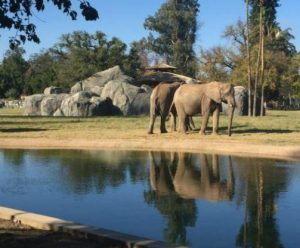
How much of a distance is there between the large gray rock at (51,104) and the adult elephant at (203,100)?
1970 centimetres

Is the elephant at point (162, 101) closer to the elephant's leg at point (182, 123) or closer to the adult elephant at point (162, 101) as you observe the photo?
the adult elephant at point (162, 101)

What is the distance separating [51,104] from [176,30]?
172 feet

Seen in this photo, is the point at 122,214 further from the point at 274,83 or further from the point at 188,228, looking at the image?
the point at 274,83

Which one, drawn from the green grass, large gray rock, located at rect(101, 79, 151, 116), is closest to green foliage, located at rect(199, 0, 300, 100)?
large gray rock, located at rect(101, 79, 151, 116)

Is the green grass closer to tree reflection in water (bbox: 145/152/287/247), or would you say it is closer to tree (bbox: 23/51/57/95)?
tree reflection in water (bbox: 145/152/287/247)

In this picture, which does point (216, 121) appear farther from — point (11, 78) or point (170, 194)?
point (11, 78)

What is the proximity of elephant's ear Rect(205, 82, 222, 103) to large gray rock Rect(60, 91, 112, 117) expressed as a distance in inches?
680

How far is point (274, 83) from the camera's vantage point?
226 ft

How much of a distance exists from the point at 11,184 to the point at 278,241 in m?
6.24

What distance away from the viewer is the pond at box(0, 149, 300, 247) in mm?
8203

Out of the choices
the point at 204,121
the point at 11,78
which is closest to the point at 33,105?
the point at 204,121

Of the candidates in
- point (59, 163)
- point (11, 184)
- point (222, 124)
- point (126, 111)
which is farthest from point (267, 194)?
point (126, 111)

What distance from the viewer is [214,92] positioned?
21672 millimetres

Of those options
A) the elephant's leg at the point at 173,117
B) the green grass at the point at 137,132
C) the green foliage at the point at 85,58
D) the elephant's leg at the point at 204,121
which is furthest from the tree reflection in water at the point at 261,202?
the green foliage at the point at 85,58
